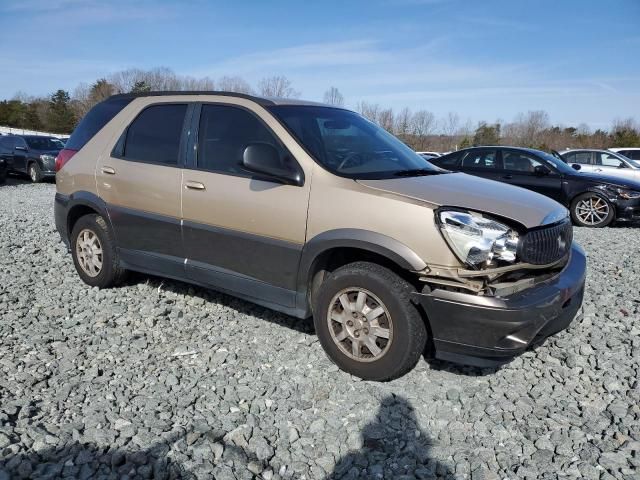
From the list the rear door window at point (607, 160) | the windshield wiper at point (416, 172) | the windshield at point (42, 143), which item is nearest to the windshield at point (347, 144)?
the windshield wiper at point (416, 172)

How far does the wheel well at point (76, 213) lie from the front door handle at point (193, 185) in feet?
4.75

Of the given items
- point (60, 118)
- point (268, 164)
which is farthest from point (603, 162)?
point (60, 118)

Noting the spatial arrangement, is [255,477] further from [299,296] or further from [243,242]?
[243,242]

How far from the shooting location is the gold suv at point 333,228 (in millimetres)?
3111

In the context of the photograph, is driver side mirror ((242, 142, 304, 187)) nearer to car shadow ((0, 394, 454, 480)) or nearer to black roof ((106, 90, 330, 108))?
black roof ((106, 90, 330, 108))

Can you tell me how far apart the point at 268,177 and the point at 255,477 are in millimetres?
2011

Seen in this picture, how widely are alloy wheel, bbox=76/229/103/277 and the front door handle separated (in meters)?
1.44

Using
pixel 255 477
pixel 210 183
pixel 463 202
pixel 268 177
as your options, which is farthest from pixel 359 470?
pixel 210 183

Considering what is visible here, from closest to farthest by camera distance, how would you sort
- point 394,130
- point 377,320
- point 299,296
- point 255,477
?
point 255,477, point 377,320, point 299,296, point 394,130

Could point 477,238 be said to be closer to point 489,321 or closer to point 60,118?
point 489,321

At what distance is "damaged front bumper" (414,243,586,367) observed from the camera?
3.01 meters

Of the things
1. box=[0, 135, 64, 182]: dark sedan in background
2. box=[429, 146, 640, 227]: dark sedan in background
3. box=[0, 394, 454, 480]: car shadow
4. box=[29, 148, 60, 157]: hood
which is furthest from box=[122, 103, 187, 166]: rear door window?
box=[29, 148, 60, 157]: hood

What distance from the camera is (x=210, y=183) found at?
13.4ft

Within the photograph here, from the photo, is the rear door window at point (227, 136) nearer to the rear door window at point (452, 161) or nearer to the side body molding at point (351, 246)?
the side body molding at point (351, 246)
